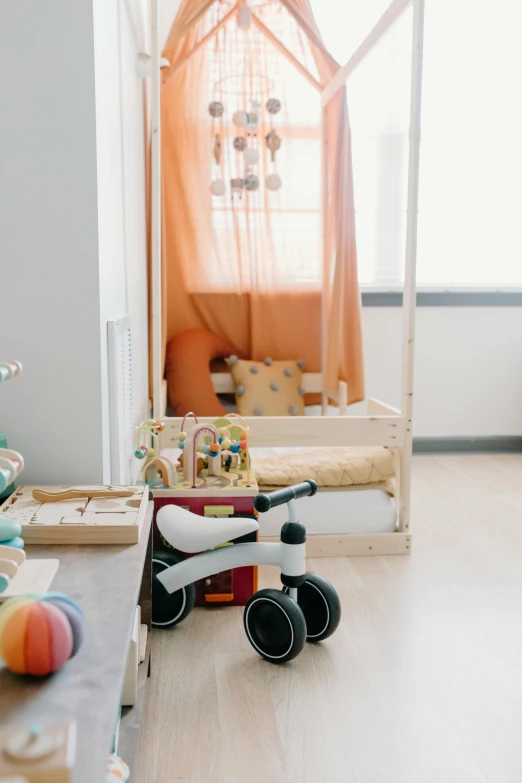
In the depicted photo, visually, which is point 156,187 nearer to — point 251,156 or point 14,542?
point 251,156

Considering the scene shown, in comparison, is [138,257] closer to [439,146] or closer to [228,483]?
[228,483]

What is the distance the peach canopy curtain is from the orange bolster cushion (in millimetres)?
148

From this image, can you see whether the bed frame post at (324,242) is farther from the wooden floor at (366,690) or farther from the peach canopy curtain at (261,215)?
the wooden floor at (366,690)

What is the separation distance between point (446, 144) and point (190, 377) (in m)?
1.90

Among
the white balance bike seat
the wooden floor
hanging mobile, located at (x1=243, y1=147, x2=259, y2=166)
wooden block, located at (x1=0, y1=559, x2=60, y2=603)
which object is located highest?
hanging mobile, located at (x1=243, y1=147, x2=259, y2=166)

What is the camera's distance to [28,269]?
56.4 inches

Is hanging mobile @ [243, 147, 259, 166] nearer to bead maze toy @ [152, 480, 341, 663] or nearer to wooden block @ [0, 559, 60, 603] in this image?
bead maze toy @ [152, 480, 341, 663]

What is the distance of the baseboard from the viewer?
3.97 meters

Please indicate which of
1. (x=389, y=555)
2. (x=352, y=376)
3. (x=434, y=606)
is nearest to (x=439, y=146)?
(x=352, y=376)

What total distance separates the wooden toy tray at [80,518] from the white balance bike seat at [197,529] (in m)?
0.42

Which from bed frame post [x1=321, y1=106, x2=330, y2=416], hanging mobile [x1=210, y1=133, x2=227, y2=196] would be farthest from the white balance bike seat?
hanging mobile [x1=210, y1=133, x2=227, y2=196]

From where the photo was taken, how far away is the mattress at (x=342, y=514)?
242cm

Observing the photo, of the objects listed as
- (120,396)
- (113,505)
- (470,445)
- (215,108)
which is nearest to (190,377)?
(215,108)

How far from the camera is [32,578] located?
1033mm
